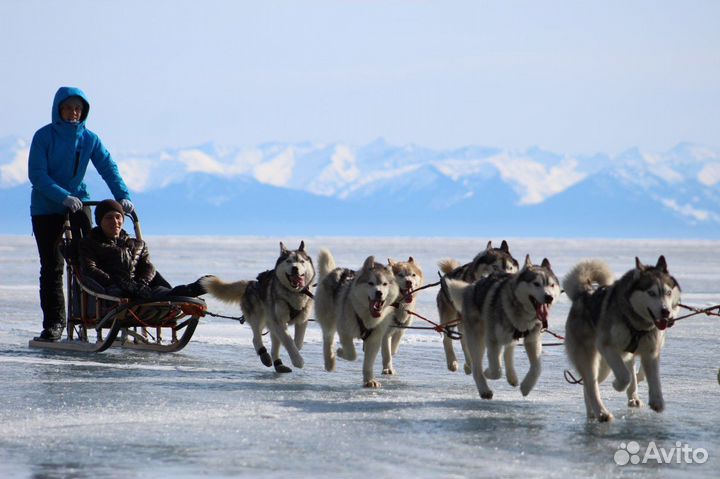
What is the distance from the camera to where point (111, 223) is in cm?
845

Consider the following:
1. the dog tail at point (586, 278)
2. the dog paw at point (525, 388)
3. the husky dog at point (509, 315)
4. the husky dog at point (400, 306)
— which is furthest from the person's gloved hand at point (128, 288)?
the dog tail at point (586, 278)

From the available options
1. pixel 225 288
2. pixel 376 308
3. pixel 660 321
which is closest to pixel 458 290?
pixel 376 308

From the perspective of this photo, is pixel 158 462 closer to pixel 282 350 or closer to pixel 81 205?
pixel 81 205

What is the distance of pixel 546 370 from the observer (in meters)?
7.87

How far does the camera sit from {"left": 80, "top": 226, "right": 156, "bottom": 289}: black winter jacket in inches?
328

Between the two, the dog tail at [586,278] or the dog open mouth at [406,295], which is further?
the dog open mouth at [406,295]

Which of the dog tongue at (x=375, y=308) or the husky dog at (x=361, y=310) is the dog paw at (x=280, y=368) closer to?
the husky dog at (x=361, y=310)

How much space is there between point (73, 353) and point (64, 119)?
176 cm

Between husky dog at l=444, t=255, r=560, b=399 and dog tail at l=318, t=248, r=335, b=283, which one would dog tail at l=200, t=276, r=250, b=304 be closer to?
dog tail at l=318, t=248, r=335, b=283

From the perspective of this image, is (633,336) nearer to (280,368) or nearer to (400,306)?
(400,306)

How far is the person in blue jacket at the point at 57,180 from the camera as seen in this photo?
28.2 feet

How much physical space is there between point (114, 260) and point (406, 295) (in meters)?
2.28

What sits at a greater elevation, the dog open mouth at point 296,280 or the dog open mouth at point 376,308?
the dog open mouth at point 296,280

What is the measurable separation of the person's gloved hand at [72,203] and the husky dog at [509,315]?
10.6 ft
